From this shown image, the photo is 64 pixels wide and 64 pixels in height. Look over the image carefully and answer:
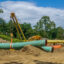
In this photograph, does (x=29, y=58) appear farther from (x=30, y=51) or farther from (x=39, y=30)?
(x=39, y=30)

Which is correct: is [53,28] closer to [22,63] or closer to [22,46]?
[22,46]

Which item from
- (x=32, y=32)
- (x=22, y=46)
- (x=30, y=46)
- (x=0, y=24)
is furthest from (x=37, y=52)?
(x=0, y=24)

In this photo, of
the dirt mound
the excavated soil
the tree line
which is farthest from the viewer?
the tree line

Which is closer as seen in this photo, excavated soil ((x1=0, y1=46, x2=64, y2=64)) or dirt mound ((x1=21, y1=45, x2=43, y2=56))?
excavated soil ((x1=0, y1=46, x2=64, y2=64))

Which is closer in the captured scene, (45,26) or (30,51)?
(30,51)

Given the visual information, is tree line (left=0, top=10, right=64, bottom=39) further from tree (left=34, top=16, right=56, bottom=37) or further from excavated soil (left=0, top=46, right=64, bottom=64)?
excavated soil (left=0, top=46, right=64, bottom=64)

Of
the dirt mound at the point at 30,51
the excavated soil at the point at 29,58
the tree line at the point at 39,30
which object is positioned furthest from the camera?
the tree line at the point at 39,30

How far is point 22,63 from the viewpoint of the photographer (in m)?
7.80

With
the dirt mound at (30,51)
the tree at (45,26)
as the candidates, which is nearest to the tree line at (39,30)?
the tree at (45,26)

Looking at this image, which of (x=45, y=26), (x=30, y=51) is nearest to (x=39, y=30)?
(x=45, y=26)

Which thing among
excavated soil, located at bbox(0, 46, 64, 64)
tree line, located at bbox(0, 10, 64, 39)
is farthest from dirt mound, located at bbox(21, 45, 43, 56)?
tree line, located at bbox(0, 10, 64, 39)

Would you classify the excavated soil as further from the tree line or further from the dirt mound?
the tree line

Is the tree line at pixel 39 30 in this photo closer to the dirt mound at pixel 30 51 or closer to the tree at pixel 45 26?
the tree at pixel 45 26

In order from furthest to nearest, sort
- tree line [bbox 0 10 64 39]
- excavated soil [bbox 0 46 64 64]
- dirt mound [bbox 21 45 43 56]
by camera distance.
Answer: tree line [bbox 0 10 64 39] → dirt mound [bbox 21 45 43 56] → excavated soil [bbox 0 46 64 64]
